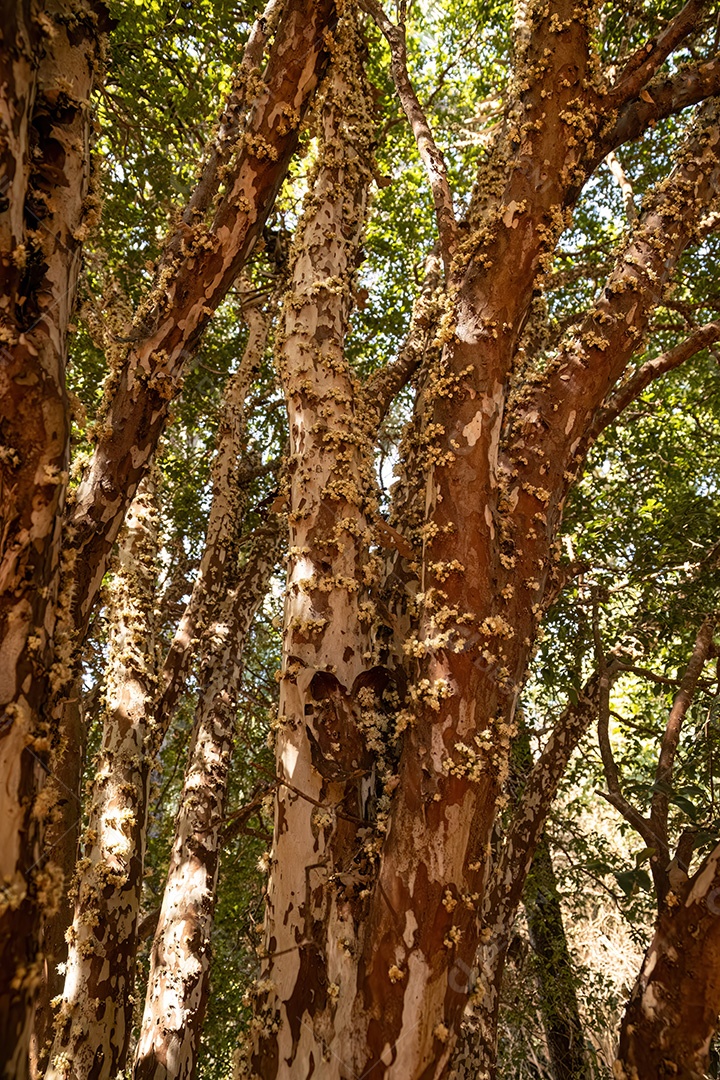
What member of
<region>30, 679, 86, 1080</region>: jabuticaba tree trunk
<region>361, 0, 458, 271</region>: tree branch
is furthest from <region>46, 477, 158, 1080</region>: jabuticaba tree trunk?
<region>361, 0, 458, 271</region>: tree branch

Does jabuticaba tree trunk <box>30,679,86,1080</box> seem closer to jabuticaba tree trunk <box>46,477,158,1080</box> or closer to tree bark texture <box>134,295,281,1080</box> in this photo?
jabuticaba tree trunk <box>46,477,158,1080</box>

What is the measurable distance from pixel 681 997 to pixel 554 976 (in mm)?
5932

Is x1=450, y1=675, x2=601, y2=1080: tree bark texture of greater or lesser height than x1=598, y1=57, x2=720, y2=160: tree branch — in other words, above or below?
below

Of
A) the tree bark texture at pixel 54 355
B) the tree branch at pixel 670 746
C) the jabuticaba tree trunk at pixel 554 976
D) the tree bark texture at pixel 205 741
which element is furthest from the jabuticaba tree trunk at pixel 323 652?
the jabuticaba tree trunk at pixel 554 976

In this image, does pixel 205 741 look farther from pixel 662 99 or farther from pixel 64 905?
pixel 662 99

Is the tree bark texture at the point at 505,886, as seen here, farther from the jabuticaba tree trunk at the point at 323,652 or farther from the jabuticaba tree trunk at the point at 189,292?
the jabuticaba tree trunk at the point at 189,292

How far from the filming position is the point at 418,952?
2.05m

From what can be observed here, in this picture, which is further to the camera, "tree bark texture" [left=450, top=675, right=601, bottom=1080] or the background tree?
"tree bark texture" [left=450, top=675, right=601, bottom=1080]

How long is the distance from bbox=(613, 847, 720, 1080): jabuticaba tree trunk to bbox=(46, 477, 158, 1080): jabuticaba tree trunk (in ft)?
8.51

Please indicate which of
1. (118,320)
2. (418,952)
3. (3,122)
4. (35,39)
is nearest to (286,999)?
(418,952)

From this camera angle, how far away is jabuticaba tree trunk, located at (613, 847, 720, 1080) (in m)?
2.23

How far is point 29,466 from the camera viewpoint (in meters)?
1.50

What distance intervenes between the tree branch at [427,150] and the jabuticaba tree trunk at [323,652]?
0.91 feet

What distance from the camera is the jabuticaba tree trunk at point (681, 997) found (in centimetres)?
223
